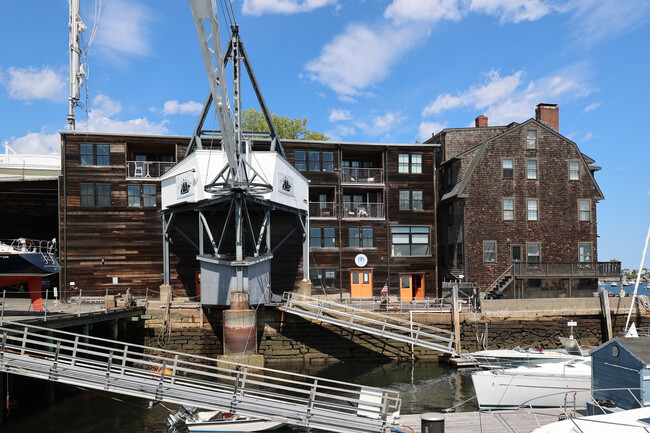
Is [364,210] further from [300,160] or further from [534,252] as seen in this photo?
[534,252]

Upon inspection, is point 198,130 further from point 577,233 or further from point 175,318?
point 577,233

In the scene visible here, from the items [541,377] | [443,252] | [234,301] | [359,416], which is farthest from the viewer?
[443,252]

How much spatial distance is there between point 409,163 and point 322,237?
8491 mm

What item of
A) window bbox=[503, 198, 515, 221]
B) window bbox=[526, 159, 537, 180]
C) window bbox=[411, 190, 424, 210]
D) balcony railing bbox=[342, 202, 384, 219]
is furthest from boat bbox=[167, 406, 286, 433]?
window bbox=[526, 159, 537, 180]

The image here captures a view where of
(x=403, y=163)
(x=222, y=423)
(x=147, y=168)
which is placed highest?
(x=403, y=163)

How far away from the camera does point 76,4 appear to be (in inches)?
1738

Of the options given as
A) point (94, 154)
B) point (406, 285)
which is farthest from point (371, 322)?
point (94, 154)

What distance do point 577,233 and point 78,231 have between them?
3534 centimetres

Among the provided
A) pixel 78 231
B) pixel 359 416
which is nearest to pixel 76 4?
pixel 78 231

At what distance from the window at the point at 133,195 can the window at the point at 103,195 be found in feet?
3.92

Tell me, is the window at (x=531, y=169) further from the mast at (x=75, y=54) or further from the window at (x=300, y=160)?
the mast at (x=75, y=54)

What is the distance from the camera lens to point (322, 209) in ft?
123

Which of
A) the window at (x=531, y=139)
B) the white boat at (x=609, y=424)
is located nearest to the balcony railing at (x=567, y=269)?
the window at (x=531, y=139)

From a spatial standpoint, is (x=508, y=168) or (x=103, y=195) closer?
(x=103, y=195)
